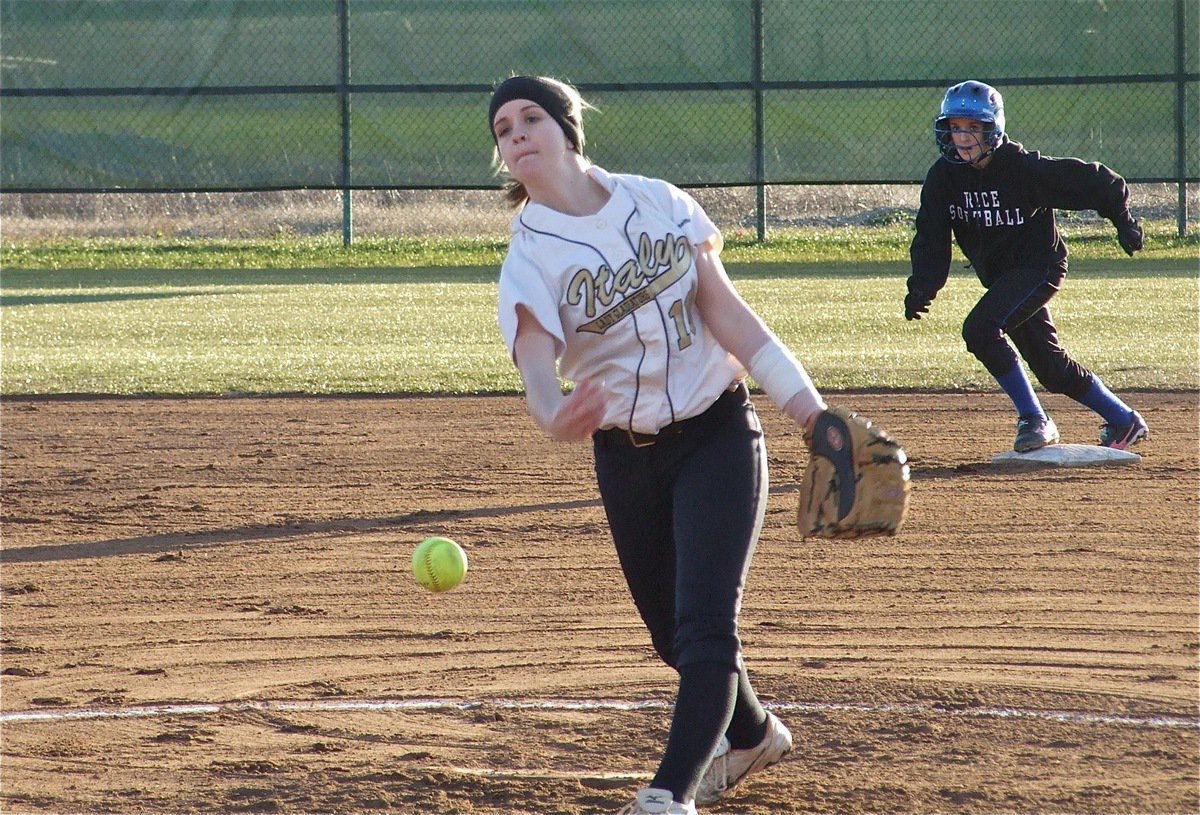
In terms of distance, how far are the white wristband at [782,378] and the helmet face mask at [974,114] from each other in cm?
427

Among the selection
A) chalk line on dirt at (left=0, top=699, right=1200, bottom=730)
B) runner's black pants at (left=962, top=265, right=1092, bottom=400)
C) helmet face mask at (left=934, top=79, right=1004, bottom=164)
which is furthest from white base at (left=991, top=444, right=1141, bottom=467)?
chalk line on dirt at (left=0, top=699, right=1200, bottom=730)

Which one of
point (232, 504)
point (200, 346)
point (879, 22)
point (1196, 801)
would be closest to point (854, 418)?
point (1196, 801)

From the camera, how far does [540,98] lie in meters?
3.37

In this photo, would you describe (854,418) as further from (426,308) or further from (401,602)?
(426,308)

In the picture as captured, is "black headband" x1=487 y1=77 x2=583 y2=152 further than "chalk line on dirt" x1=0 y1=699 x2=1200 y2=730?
No

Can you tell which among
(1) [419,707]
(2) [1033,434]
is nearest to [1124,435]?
(2) [1033,434]

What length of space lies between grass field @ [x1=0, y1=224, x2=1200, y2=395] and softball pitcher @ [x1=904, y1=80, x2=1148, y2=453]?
6.82 feet

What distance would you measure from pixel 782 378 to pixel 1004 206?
4558 mm

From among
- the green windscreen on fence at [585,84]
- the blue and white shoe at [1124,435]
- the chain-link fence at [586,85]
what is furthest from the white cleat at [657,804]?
the chain-link fence at [586,85]

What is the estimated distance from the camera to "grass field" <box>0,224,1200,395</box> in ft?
33.8

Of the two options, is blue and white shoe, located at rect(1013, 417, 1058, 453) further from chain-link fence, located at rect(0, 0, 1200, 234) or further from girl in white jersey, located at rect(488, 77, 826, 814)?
chain-link fence, located at rect(0, 0, 1200, 234)

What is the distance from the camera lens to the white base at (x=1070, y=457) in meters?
7.38

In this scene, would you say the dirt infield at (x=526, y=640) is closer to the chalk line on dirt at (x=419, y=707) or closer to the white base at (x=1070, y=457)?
the chalk line on dirt at (x=419, y=707)

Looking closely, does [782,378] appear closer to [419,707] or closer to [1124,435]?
[419,707]
